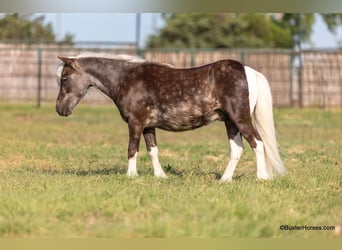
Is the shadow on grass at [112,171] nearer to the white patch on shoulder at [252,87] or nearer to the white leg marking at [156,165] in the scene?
the white leg marking at [156,165]

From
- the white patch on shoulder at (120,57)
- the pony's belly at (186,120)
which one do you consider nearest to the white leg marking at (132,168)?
the pony's belly at (186,120)

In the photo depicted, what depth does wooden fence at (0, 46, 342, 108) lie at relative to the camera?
27422 millimetres

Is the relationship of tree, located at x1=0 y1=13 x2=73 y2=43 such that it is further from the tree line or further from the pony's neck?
the pony's neck

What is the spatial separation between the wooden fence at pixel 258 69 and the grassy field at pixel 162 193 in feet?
42.7

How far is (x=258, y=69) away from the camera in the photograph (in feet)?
90.2

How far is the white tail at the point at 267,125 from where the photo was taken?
870 centimetres

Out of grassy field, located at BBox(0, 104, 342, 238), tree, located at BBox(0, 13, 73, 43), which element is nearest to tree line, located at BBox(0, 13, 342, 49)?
tree, located at BBox(0, 13, 73, 43)

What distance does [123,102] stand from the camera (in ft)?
29.5

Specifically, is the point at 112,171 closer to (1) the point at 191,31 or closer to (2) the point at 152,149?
(2) the point at 152,149

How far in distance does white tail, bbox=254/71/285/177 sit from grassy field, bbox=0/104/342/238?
28 centimetres

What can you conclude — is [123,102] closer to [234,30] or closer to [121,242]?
[121,242]

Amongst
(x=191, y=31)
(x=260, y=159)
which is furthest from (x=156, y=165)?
(x=191, y=31)

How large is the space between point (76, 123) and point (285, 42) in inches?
1367

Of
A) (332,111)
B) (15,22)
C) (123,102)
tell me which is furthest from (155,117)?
(15,22)
